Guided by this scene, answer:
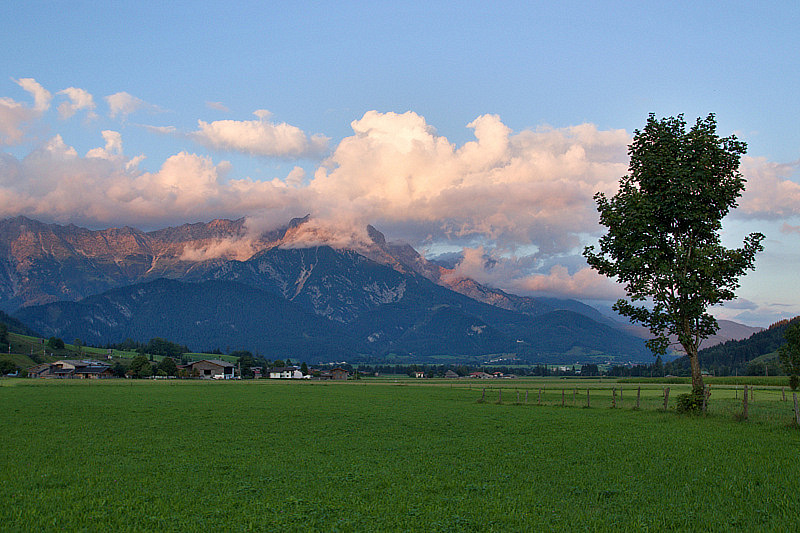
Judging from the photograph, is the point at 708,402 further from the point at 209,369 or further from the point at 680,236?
the point at 209,369

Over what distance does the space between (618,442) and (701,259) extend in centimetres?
1669

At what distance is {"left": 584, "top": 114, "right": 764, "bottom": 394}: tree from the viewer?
3728 cm

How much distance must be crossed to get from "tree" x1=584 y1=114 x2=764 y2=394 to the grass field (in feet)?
23.2

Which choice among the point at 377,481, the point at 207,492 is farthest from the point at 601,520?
the point at 207,492

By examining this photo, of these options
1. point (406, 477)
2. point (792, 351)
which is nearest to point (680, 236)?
point (406, 477)

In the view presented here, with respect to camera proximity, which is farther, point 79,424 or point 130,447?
point 79,424

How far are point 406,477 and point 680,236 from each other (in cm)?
2872

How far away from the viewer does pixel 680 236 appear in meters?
39.2

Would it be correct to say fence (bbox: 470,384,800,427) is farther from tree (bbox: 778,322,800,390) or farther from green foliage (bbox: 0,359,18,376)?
green foliage (bbox: 0,359,18,376)

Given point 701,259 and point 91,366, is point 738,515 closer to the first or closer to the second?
point 701,259

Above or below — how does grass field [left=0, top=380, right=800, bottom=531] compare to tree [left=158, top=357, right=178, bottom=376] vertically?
above

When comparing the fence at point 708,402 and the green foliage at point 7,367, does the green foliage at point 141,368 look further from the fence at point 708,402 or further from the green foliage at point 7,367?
the fence at point 708,402

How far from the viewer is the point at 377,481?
1797 cm

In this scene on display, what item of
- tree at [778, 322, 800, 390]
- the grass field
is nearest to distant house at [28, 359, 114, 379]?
the grass field
